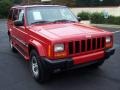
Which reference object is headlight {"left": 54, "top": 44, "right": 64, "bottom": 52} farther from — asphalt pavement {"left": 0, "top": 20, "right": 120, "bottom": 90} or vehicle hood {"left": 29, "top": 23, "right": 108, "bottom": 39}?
asphalt pavement {"left": 0, "top": 20, "right": 120, "bottom": 90}

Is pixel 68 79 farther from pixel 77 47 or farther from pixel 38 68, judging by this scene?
pixel 77 47

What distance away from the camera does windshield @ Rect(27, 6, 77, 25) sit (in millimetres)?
7583

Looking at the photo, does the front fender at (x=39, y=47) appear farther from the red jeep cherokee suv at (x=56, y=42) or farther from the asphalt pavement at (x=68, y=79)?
the asphalt pavement at (x=68, y=79)

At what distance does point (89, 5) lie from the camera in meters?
32.7

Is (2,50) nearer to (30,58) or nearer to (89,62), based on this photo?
(30,58)

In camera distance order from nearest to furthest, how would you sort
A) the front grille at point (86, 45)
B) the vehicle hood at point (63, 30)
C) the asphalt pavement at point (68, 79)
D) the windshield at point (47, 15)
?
the front grille at point (86, 45) < the vehicle hood at point (63, 30) < the asphalt pavement at point (68, 79) < the windshield at point (47, 15)

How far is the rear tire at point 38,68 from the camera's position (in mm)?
6328

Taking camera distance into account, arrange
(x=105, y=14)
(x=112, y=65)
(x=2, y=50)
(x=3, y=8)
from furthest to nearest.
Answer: (x=3, y=8), (x=105, y=14), (x=2, y=50), (x=112, y=65)

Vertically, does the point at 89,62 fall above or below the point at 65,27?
below

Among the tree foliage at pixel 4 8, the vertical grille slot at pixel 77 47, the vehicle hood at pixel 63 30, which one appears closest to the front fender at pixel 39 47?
the vehicle hood at pixel 63 30

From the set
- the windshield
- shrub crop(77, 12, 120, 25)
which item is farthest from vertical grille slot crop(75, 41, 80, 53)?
shrub crop(77, 12, 120, 25)

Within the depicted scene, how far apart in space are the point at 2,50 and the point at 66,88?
5.50m

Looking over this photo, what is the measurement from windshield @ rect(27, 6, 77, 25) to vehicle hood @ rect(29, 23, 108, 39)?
1.00ft

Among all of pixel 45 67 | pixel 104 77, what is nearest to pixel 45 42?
pixel 45 67
